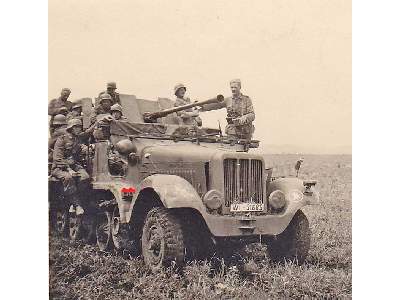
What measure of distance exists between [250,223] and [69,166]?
7.04ft

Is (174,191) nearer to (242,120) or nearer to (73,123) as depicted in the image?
(242,120)

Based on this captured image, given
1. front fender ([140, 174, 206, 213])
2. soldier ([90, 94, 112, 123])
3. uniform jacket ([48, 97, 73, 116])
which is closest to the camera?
front fender ([140, 174, 206, 213])

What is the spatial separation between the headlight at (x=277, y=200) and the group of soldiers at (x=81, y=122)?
712mm

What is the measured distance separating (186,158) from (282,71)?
1.34 metres

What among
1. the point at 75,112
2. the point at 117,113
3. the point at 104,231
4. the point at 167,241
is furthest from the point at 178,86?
the point at 104,231

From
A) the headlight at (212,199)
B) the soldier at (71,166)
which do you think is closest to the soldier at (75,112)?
the soldier at (71,166)

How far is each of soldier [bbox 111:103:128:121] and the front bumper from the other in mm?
1659

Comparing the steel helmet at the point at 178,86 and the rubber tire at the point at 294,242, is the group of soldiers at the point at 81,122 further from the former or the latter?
the rubber tire at the point at 294,242

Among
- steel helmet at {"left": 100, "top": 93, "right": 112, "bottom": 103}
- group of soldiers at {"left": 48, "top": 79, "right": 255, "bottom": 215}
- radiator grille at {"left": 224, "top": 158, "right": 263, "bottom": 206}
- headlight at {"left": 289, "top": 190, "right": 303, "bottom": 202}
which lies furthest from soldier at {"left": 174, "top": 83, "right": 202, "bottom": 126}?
headlight at {"left": 289, "top": 190, "right": 303, "bottom": 202}

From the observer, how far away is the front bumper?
6215 mm

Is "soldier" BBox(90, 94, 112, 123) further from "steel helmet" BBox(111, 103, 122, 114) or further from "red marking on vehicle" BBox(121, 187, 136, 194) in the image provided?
"red marking on vehicle" BBox(121, 187, 136, 194)

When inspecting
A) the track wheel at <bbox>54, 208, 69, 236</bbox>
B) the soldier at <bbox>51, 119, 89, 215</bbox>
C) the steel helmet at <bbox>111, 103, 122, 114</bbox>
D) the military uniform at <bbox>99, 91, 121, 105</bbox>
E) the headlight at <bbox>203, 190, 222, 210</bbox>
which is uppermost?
the military uniform at <bbox>99, 91, 121, 105</bbox>

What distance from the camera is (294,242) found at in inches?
267
